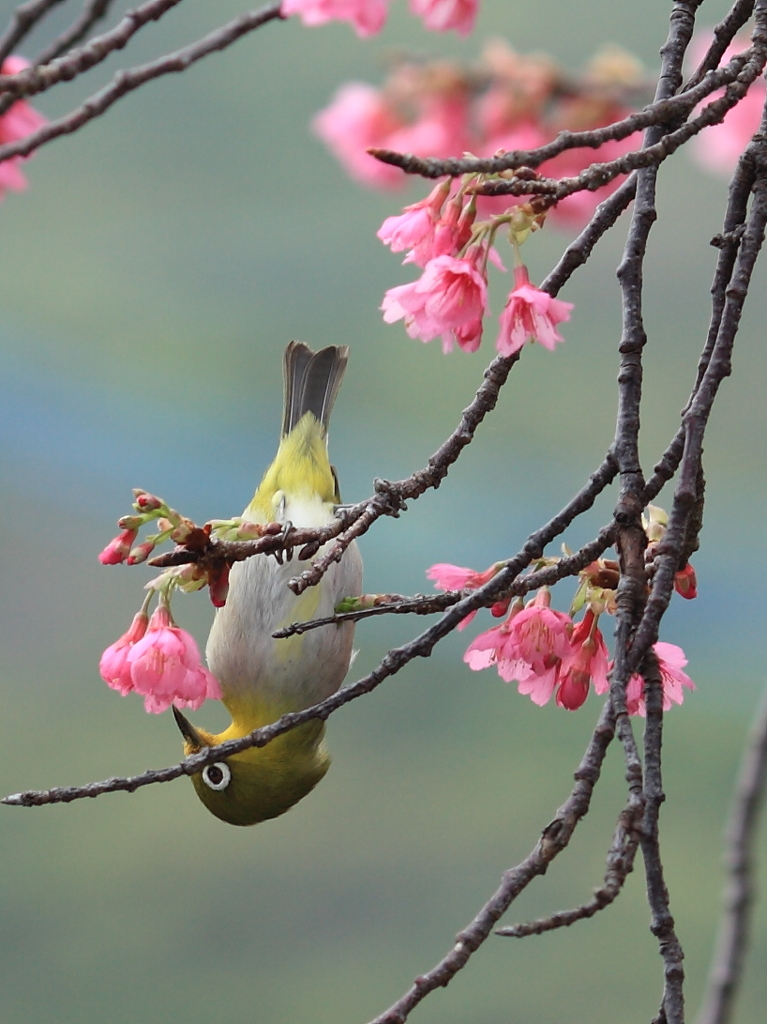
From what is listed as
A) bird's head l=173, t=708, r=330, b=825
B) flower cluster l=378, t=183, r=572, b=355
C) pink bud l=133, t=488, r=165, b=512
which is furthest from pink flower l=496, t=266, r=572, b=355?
bird's head l=173, t=708, r=330, b=825

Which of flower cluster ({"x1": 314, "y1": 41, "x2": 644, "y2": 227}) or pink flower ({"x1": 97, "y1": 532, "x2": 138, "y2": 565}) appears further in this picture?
flower cluster ({"x1": 314, "y1": 41, "x2": 644, "y2": 227})

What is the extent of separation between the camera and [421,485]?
656 mm

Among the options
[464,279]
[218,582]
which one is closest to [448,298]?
[464,279]

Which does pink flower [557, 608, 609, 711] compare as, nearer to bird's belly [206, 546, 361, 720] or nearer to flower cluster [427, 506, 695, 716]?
flower cluster [427, 506, 695, 716]

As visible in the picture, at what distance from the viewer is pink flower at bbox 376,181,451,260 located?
605 mm

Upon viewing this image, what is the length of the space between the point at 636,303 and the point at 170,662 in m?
0.37

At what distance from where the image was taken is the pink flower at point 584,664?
0.68m

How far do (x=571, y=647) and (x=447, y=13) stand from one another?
0.40 meters

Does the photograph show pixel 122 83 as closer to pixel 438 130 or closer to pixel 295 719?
pixel 295 719

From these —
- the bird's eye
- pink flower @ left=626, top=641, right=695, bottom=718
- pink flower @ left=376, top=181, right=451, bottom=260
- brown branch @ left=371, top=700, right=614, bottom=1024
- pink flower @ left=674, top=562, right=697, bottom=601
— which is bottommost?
brown branch @ left=371, top=700, right=614, bottom=1024

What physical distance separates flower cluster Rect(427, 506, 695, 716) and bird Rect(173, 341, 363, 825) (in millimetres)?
433

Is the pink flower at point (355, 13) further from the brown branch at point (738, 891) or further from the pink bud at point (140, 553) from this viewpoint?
the brown branch at point (738, 891)

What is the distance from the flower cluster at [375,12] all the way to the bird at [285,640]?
55 centimetres

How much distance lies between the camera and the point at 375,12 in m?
0.66
